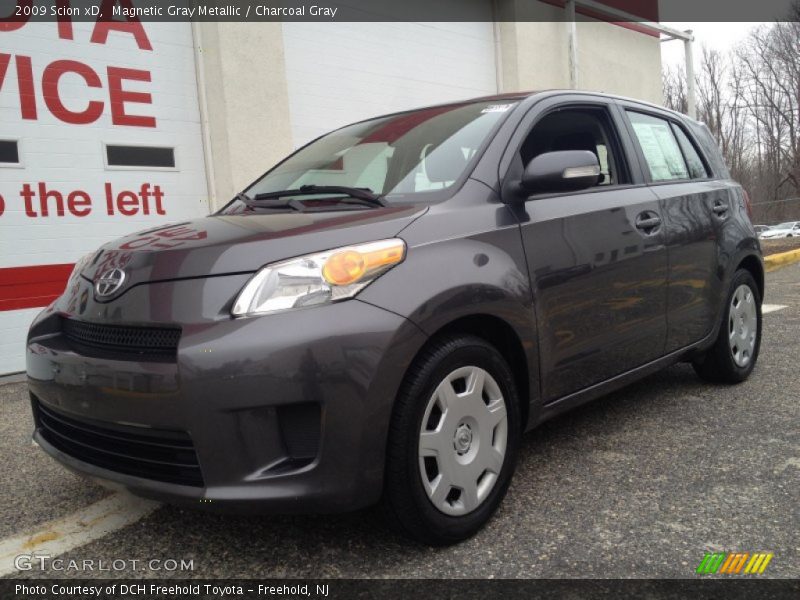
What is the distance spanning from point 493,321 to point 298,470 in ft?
2.90

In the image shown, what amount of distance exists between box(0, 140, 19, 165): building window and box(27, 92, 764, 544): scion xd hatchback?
375cm

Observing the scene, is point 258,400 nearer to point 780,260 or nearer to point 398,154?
point 398,154

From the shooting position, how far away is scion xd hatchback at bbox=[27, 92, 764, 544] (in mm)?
1968

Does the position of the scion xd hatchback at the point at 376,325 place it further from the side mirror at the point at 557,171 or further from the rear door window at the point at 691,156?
the rear door window at the point at 691,156

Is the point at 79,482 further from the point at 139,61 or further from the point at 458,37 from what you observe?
the point at 458,37

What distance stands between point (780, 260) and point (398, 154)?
9.88 metres

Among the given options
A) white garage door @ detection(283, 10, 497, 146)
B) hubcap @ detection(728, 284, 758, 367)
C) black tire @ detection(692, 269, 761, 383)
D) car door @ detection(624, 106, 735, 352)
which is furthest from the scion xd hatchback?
white garage door @ detection(283, 10, 497, 146)

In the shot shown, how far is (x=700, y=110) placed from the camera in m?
41.9

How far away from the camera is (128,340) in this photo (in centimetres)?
213

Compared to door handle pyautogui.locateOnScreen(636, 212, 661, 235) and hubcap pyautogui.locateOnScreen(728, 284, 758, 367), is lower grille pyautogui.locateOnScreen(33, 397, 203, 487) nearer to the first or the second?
door handle pyautogui.locateOnScreen(636, 212, 661, 235)

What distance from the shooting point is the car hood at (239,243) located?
2.10 m

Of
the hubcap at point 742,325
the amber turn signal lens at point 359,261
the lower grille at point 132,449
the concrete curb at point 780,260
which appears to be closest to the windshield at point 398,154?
the amber turn signal lens at point 359,261

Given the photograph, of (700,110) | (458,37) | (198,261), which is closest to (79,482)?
(198,261)

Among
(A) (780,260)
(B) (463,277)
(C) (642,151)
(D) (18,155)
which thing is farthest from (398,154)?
(A) (780,260)
